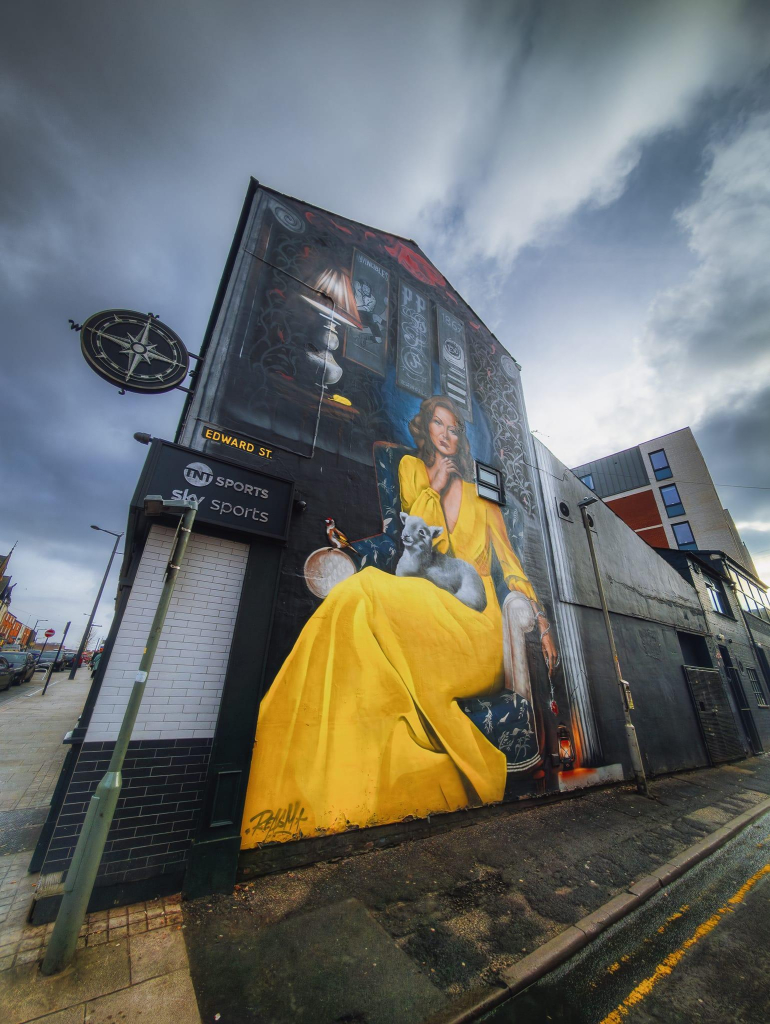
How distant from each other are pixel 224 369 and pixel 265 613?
4.53 m

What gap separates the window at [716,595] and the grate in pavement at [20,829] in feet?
85.6

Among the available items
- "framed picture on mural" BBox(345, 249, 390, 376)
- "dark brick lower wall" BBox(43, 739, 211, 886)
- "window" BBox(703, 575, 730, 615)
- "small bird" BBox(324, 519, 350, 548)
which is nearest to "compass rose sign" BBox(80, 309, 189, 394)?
"framed picture on mural" BBox(345, 249, 390, 376)

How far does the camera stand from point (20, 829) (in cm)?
559

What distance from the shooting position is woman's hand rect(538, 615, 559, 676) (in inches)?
385

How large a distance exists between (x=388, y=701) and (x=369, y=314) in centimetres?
925

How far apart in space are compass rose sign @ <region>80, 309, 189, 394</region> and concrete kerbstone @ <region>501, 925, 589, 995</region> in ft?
29.3

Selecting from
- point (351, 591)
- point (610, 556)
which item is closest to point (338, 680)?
point (351, 591)

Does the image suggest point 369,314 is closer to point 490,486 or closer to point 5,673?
point 490,486

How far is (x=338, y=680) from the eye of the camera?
6.20 m

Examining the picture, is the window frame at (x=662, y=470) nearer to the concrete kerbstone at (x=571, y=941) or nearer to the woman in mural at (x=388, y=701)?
the woman in mural at (x=388, y=701)

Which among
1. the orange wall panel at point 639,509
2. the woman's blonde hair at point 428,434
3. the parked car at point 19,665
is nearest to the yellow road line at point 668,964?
the woman's blonde hair at point 428,434

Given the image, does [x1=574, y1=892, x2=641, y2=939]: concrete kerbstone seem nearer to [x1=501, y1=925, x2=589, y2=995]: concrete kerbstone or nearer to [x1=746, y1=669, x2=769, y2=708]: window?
[x1=501, y1=925, x2=589, y2=995]: concrete kerbstone

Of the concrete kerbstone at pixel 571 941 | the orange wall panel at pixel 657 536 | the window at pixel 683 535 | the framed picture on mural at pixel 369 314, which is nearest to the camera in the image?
the concrete kerbstone at pixel 571 941
